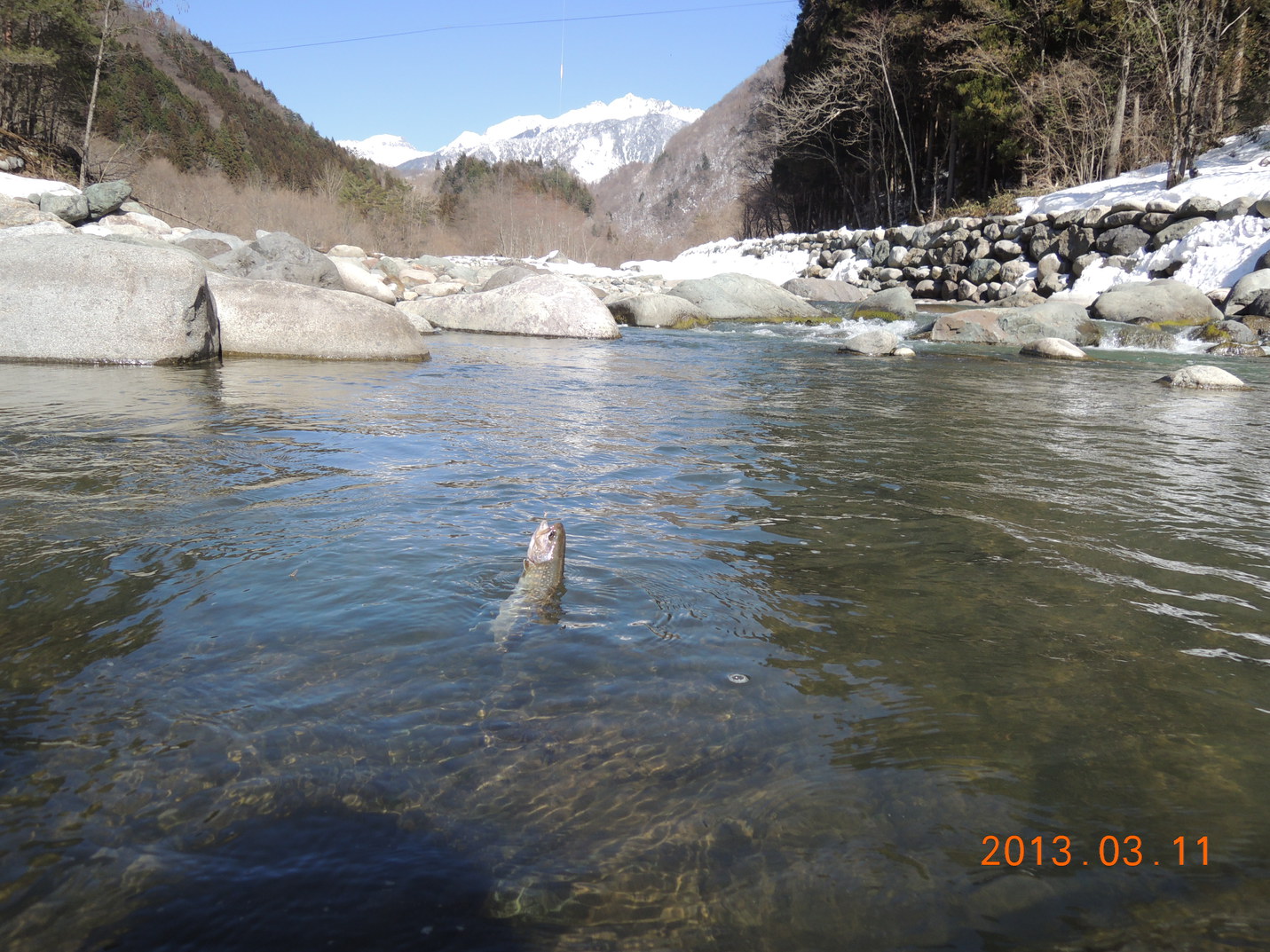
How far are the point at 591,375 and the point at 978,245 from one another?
14.9 m

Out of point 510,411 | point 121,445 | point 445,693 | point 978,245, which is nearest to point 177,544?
point 445,693

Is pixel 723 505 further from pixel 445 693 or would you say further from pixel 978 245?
pixel 978 245

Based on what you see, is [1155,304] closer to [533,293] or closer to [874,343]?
[874,343]

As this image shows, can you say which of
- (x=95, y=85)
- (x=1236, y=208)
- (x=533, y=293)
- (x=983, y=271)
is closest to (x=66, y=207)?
(x=95, y=85)

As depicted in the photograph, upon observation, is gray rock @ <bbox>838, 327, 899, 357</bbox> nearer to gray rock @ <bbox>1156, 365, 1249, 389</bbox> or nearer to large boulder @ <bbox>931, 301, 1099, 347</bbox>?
large boulder @ <bbox>931, 301, 1099, 347</bbox>

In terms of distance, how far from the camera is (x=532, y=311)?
42.1 feet

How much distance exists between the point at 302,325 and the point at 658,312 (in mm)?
7606

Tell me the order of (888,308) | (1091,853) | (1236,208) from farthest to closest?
(888,308) < (1236,208) < (1091,853)

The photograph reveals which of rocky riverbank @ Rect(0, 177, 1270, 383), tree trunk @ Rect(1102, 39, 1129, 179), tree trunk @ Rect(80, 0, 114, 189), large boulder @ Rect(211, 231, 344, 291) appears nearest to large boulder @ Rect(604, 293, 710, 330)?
rocky riverbank @ Rect(0, 177, 1270, 383)

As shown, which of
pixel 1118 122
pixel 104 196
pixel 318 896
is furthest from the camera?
pixel 104 196

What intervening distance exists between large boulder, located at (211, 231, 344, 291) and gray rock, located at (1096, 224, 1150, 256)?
15.0 m

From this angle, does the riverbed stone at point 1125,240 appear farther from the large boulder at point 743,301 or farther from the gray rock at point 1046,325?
the large boulder at point 743,301

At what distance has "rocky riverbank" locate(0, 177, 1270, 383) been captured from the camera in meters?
7.38

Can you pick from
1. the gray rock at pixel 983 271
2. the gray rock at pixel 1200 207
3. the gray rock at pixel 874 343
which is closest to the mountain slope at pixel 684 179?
the gray rock at pixel 983 271
